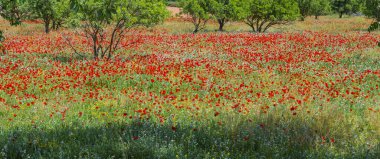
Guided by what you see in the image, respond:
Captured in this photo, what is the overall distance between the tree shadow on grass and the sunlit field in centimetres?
2

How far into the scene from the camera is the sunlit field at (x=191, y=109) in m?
5.29

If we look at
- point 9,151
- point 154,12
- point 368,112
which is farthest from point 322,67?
point 9,151

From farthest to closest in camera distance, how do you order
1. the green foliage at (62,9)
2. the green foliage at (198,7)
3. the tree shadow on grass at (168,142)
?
the green foliage at (198,7), the green foliage at (62,9), the tree shadow on grass at (168,142)

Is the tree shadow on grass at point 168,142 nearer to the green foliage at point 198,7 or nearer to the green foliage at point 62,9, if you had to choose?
the green foliage at point 62,9

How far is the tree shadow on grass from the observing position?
4.97 m

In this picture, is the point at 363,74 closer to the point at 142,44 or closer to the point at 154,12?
the point at 154,12

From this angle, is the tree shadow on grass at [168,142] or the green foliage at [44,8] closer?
the tree shadow on grass at [168,142]

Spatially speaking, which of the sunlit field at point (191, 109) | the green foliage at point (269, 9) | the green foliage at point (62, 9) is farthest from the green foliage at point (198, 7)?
the sunlit field at point (191, 109)

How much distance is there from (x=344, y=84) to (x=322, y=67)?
2.85 meters

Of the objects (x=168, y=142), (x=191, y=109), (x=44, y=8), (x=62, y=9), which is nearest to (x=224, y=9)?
(x=44, y=8)

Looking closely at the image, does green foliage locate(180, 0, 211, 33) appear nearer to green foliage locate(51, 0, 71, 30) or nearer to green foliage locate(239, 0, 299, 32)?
green foliage locate(239, 0, 299, 32)

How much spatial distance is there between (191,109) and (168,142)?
8.25ft

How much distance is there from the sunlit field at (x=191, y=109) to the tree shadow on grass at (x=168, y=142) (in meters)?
0.02

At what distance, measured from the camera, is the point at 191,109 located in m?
8.06
